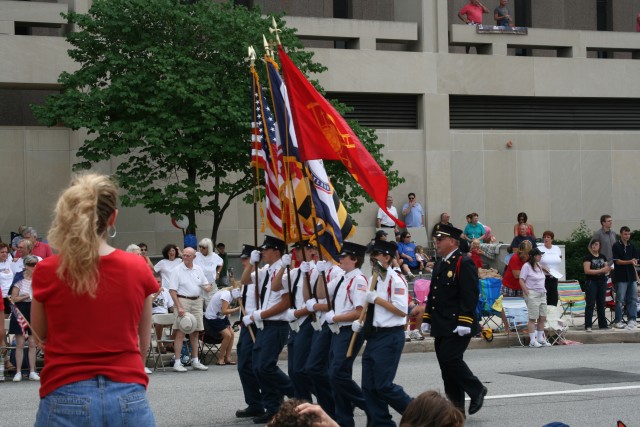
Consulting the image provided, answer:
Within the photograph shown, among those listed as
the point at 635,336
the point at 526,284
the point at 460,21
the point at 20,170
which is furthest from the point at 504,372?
the point at 460,21

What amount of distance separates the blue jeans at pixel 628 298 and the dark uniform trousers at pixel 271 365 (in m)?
10.9

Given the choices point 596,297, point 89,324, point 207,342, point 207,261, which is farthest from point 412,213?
point 89,324

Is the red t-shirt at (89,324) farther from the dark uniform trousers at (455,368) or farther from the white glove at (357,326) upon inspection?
the dark uniform trousers at (455,368)

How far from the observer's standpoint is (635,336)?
19.3m

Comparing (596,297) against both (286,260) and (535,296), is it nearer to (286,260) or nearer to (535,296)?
(535,296)

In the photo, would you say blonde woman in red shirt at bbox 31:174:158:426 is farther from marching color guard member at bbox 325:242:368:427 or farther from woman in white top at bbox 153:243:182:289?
woman in white top at bbox 153:243:182:289

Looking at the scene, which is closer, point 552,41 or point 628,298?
point 628,298

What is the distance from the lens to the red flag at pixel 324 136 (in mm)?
11637

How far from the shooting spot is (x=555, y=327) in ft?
61.6

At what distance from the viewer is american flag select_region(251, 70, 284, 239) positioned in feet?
42.1

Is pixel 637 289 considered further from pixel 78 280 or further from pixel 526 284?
pixel 78 280

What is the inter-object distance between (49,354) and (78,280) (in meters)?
0.38

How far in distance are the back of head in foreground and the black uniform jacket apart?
5773 mm

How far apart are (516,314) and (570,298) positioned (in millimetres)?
1814
